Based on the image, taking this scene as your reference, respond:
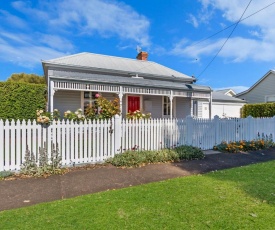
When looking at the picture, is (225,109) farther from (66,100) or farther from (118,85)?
(66,100)

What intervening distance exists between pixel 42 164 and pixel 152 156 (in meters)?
3.31

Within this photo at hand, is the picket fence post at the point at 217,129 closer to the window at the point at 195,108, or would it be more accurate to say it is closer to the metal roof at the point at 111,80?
the metal roof at the point at 111,80

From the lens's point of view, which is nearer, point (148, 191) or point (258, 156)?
point (148, 191)

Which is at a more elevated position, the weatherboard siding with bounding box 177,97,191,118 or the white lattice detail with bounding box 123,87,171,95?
the white lattice detail with bounding box 123,87,171,95

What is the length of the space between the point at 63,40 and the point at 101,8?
848 cm

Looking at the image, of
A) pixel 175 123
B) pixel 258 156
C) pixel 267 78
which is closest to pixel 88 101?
pixel 175 123

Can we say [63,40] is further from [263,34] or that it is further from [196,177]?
[196,177]

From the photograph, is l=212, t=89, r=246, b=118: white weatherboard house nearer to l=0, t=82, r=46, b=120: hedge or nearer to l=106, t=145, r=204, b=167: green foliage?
l=106, t=145, r=204, b=167: green foliage

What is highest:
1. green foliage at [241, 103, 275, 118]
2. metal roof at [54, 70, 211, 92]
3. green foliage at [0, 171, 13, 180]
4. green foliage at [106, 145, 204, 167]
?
metal roof at [54, 70, 211, 92]

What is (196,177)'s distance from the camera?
18.2 feet

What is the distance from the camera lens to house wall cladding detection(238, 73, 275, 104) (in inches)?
914

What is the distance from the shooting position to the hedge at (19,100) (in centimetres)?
1224

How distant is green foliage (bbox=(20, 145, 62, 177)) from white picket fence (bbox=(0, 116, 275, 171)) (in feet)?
0.42

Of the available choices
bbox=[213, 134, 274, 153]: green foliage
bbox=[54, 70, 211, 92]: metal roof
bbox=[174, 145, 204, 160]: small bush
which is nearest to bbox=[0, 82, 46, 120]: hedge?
bbox=[54, 70, 211, 92]: metal roof
